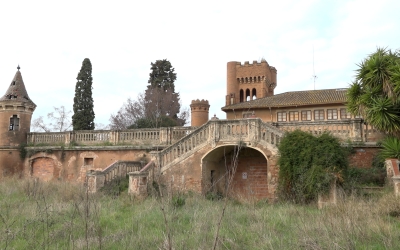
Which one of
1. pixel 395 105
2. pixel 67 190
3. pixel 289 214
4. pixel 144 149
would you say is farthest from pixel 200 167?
pixel 395 105

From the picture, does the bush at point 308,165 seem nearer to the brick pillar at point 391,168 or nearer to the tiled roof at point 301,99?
the brick pillar at point 391,168

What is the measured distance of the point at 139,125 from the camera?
25500mm

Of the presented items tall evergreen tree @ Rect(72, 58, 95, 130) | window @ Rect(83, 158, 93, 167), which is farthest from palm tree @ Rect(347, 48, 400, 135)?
tall evergreen tree @ Rect(72, 58, 95, 130)

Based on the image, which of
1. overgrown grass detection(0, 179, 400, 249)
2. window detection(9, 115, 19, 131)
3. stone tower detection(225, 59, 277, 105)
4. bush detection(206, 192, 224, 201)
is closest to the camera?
overgrown grass detection(0, 179, 400, 249)

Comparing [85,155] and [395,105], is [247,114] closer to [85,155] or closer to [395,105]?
[85,155]

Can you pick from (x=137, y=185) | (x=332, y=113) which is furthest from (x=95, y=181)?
(x=332, y=113)

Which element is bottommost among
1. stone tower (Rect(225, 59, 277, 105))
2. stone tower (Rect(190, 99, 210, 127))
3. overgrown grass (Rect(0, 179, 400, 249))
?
overgrown grass (Rect(0, 179, 400, 249))

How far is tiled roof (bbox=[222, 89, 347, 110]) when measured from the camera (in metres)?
27.0

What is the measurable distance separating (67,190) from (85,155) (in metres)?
7.07

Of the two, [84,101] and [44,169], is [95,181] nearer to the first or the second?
[44,169]

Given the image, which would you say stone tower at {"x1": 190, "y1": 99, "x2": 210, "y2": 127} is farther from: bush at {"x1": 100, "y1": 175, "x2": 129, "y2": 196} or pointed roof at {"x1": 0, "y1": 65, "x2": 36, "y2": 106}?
bush at {"x1": 100, "y1": 175, "x2": 129, "y2": 196}

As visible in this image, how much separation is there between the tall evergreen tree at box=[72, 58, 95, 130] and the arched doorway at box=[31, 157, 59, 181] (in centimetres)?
900

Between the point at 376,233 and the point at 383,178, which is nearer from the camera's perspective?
the point at 376,233

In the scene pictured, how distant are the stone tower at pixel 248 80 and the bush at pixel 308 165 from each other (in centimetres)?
3110
